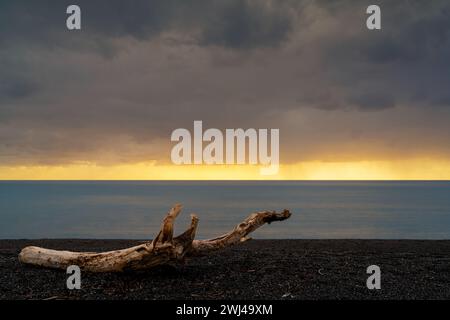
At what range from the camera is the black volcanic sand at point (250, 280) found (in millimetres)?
10695

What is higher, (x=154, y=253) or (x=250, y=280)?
(x=154, y=253)

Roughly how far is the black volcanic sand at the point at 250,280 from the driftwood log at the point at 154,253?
309 mm

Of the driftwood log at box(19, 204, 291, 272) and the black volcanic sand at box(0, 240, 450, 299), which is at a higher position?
the driftwood log at box(19, 204, 291, 272)

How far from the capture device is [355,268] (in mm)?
14180

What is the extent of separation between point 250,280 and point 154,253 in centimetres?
275

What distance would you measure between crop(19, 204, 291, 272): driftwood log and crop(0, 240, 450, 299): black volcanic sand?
1.01 ft

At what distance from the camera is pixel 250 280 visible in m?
12.0

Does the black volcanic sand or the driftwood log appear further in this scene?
the driftwood log

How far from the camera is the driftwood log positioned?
11.6 m

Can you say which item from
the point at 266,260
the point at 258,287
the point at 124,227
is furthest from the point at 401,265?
the point at 124,227
